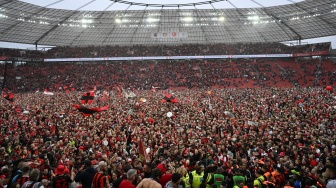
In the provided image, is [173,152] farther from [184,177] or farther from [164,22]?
[164,22]

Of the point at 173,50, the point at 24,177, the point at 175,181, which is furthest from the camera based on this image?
the point at 173,50

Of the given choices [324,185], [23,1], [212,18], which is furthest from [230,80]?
[324,185]

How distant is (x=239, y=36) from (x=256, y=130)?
43.7 m

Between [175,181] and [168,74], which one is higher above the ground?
[175,181]

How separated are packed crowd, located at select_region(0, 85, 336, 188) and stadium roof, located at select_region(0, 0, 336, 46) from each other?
25.0m

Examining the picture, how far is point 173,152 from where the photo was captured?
8875mm

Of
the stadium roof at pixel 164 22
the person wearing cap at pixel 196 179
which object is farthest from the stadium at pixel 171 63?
the person wearing cap at pixel 196 179

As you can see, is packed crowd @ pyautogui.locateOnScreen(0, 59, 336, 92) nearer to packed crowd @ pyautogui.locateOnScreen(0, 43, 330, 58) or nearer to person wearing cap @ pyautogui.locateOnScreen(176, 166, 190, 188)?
packed crowd @ pyautogui.locateOnScreen(0, 43, 330, 58)

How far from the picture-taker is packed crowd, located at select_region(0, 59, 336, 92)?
4278cm

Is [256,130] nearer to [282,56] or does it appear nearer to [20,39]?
[282,56]

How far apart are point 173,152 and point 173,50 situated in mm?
46354

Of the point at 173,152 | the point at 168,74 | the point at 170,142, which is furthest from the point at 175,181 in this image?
the point at 168,74

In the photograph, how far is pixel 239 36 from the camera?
2071 inches

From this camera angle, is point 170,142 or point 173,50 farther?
point 173,50
